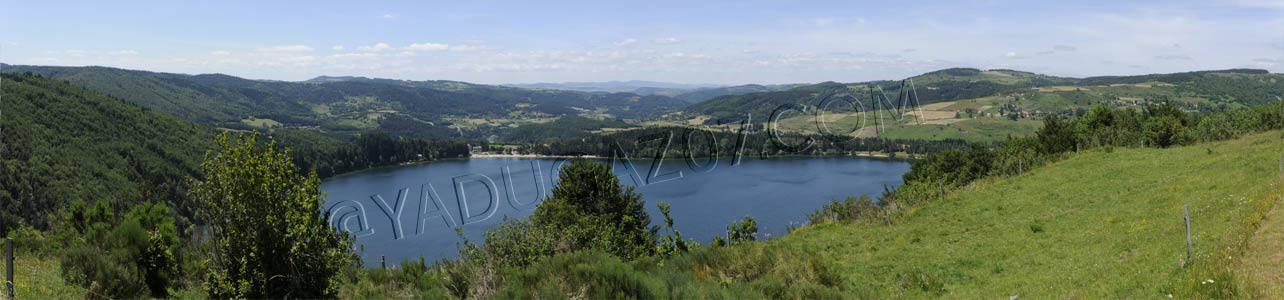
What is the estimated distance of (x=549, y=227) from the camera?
68.0 feet

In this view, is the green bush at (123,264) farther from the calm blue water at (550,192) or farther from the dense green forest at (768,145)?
the dense green forest at (768,145)

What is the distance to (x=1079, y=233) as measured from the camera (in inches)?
573

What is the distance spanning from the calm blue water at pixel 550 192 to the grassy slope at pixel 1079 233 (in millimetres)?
22399

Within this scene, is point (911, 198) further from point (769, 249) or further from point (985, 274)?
point (769, 249)

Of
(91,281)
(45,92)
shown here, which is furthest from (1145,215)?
(45,92)

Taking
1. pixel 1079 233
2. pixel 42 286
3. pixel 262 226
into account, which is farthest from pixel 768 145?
pixel 262 226

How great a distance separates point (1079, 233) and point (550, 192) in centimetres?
6736

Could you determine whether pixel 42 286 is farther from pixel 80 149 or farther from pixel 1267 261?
pixel 80 149

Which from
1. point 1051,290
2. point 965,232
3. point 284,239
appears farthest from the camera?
point 965,232

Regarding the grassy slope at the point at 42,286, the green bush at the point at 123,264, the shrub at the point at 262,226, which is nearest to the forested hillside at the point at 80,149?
the grassy slope at the point at 42,286

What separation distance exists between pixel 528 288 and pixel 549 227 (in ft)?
39.8

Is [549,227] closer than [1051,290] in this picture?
No

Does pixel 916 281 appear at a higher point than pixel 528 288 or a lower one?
lower

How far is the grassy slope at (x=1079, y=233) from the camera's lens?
9523mm
